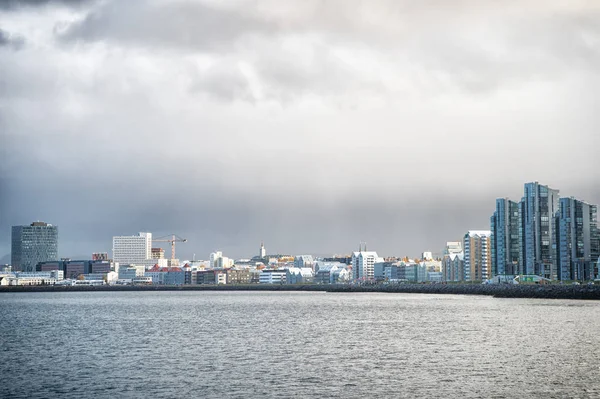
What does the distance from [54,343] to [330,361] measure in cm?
2781

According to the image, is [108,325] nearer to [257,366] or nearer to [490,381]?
[257,366]

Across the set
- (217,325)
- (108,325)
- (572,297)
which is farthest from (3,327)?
(572,297)

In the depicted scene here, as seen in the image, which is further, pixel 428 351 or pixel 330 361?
pixel 428 351

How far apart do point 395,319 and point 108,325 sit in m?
34.6

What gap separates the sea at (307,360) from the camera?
136 feet

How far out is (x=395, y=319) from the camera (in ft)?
320

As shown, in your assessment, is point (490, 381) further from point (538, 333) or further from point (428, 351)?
point (538, 333)

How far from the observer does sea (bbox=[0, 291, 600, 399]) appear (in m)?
41.4

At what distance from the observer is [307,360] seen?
53.8m

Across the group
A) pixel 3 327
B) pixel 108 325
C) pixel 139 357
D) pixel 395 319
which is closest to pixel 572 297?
pixel 395 319

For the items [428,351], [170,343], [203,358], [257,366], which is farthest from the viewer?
[170,343]

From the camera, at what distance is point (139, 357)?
56.0m

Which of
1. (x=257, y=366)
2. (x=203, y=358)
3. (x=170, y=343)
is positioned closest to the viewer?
(x=257, y=366)

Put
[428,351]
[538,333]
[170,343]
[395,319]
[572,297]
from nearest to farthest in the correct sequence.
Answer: [428,351] < [170,343] < [538,333] < [395,319] < [572,297]
